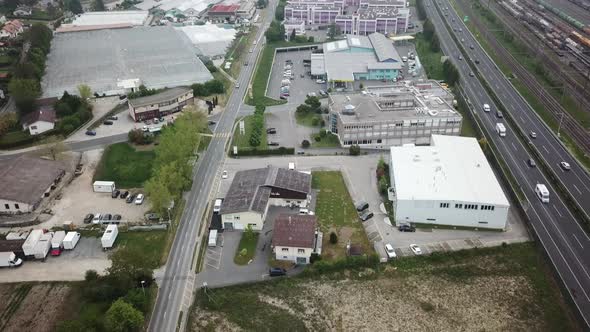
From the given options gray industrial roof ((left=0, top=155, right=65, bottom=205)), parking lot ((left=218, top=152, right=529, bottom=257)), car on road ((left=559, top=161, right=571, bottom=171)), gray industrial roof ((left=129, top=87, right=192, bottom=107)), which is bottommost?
parking lot ((left=218, top=152, right=529, bottom=257))

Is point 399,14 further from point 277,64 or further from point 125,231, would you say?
point 125,231

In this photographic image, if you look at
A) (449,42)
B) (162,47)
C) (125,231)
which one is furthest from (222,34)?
(125,231)

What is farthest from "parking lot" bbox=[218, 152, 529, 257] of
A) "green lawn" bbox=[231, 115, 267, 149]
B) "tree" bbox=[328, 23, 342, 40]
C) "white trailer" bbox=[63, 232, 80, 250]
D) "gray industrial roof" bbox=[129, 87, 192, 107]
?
"tree" bbox=[328, 23, 342, 40]

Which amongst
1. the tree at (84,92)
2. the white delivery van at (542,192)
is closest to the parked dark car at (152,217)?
the tree at (84,92)

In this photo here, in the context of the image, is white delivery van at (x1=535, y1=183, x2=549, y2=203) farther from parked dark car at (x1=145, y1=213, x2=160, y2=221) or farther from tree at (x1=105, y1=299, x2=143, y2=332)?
tree at (x1=105, y1=299, x2=143, y2=332)

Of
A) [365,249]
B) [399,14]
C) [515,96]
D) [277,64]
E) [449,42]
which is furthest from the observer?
[399,14]

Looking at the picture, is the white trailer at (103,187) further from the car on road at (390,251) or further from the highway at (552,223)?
the highway at (552,223)
